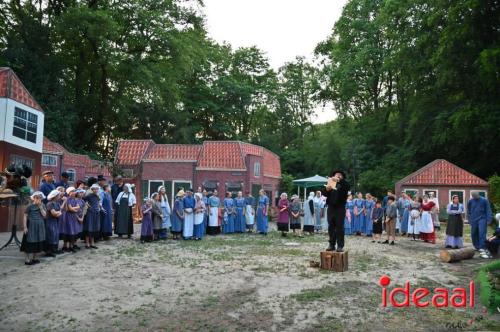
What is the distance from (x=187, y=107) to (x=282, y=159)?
36.9ft

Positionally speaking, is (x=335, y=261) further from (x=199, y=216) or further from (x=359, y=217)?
(x=359, y=217)

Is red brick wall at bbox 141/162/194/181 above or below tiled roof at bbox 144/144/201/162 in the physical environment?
below

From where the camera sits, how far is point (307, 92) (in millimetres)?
51594

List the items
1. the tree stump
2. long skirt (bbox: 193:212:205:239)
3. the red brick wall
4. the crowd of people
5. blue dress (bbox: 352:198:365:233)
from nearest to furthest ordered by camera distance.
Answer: the tree stump → the crowd of people → long skirt (bbox: 193:212:205:239) → blue dress (bbox: 352:198:365:233) → the red brick wall

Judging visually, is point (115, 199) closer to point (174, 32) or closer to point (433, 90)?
point (174, 32)

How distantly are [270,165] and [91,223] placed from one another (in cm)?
2025

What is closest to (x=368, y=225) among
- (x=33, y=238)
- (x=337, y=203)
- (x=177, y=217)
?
(x=177, y=217)

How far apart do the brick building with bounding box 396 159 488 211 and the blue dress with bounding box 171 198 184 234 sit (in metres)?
17.0

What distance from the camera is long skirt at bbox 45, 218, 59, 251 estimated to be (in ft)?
34.6

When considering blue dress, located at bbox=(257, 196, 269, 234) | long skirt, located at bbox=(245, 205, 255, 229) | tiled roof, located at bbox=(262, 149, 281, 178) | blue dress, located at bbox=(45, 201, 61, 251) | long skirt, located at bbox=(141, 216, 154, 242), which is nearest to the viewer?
blue dress, located at bbox=(45, 201, 61, 251)

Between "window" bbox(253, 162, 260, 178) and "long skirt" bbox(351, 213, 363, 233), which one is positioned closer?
"long skirt" bbox(351, 213, 363, 233)

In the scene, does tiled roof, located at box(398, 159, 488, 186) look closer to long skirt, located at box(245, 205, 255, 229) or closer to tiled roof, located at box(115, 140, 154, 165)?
long skirt, located at box(245, 205, 255, 229)

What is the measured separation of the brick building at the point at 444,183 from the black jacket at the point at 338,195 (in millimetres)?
19134

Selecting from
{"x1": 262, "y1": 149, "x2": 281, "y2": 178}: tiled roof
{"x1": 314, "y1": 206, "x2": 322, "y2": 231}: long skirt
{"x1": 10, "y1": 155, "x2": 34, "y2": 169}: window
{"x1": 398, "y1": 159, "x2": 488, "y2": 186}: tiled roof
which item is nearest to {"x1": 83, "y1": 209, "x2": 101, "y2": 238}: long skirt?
{"x1": 10, "y1": 155, "x2": 34, "y2": 169}: window
